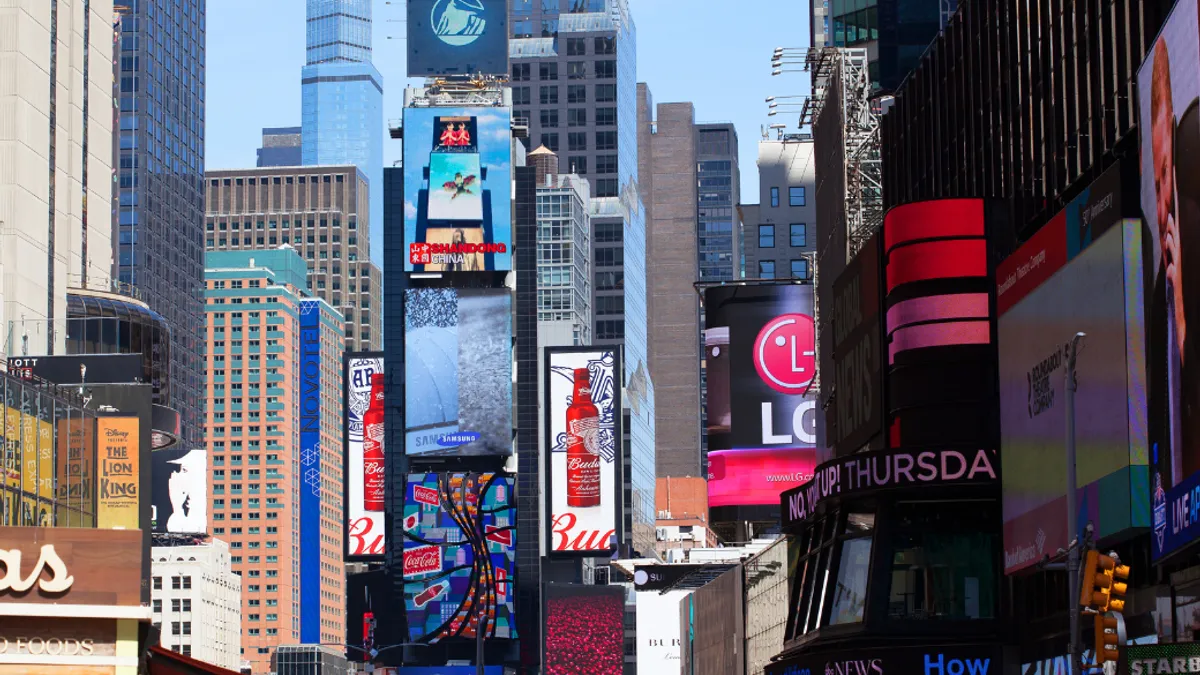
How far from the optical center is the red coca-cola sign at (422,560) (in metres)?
169

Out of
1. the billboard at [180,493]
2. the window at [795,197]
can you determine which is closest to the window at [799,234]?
the window at [795,197]

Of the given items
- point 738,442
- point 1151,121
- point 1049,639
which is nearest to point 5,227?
point 738,442

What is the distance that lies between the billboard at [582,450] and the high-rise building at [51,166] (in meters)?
58.4

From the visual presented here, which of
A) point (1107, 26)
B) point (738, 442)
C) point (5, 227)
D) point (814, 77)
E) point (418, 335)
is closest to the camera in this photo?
point (1107, 26)

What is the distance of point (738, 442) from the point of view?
86.2 meters

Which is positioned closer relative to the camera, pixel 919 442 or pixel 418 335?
pixel 919 442

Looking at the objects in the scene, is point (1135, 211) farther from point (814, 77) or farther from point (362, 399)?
point (362, 399)

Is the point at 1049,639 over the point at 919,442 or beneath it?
beneath

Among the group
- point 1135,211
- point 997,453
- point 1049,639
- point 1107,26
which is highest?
point 1107,26

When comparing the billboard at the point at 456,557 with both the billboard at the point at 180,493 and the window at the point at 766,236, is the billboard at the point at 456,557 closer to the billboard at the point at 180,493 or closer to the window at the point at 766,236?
the billboard at the point at 180,493

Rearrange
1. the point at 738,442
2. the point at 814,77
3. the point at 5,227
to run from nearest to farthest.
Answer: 1. the point at 814,77
2. the point at 738,442
3. the point at 5,227

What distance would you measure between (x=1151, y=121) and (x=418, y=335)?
5424 inches

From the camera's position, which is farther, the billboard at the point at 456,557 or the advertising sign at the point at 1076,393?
the billboard at the point at 456,557

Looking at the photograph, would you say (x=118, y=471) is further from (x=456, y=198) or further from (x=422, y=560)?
(x=456, y=198)
